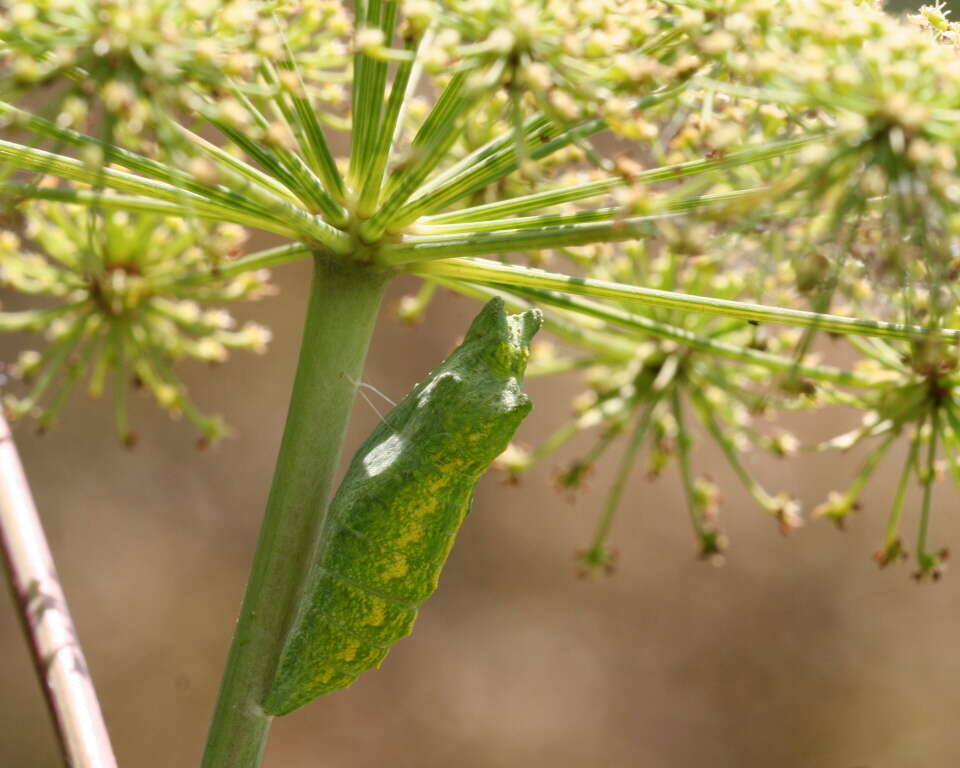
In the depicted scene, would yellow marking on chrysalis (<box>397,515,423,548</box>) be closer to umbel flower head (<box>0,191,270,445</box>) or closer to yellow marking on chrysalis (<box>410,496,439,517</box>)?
yellow marking on chrysalis (<box>410,496,439,517</box>)

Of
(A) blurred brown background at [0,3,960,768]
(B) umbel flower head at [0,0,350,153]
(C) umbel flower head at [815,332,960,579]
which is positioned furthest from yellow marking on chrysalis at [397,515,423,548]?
(A) blurred brown background at [0,3,960,768]

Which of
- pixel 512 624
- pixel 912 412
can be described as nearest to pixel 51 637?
pixel 912 412

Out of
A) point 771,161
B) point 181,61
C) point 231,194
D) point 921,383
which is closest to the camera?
point 181,61

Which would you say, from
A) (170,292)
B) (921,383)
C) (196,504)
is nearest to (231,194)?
(170,292)

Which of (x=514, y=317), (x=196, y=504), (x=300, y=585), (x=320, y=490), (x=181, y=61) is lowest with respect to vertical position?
(x=196, y=504)

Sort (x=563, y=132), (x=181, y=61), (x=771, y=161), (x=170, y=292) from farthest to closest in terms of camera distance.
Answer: (x=170, y=292), (x=771, y=161), (x=563, y=132), (x=181, y=61)

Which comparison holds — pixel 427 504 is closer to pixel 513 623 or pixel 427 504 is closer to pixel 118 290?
pixel 118 290

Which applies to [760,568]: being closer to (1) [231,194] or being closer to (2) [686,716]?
(2) [686,716]

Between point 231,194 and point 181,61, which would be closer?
point 181,61

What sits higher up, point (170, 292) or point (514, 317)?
point (514, 317)
